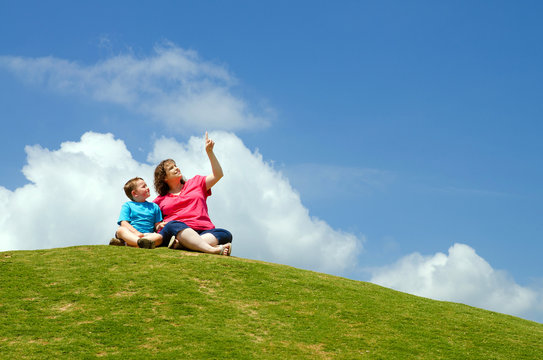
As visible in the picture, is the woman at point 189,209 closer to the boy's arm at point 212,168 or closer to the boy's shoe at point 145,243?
the boy's arm at point 212,168

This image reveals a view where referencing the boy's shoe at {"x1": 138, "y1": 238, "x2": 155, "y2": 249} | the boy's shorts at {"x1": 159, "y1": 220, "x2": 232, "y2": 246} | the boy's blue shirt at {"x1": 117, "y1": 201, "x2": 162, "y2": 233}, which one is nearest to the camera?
the boy's shoe at {"x1": 138, "y1": 238, "x2": 155, "y2": 249}

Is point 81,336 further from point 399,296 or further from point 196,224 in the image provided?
point 399,296

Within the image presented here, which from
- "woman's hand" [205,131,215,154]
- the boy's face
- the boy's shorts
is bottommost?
the boy's shorts

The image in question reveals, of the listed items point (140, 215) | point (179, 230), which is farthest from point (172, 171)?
point (179, 230)

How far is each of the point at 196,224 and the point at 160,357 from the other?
528 centimetres

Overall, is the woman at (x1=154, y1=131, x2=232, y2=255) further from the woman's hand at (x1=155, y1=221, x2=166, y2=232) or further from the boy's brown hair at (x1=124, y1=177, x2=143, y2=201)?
the boy's brown hair at (x1=124, y1=177, x2=143, y2=201)

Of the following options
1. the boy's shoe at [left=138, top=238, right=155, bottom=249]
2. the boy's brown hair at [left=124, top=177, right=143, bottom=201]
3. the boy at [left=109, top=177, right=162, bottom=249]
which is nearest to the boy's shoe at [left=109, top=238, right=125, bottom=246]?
the boy at [left=109, top=177, right=162, bottom=249]

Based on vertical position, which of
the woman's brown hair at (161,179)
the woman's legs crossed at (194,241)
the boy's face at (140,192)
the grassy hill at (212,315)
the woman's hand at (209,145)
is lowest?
the grassy hill at (212,315)

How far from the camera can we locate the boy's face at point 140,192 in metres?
13.4

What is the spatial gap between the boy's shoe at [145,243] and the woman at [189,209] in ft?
1.37

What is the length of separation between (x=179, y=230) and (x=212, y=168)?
5.74 ft

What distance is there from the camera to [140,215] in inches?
524

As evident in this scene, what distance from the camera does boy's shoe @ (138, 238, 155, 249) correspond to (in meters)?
12.7

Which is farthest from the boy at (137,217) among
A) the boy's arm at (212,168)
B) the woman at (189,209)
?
the boy's arm at (212,168)
